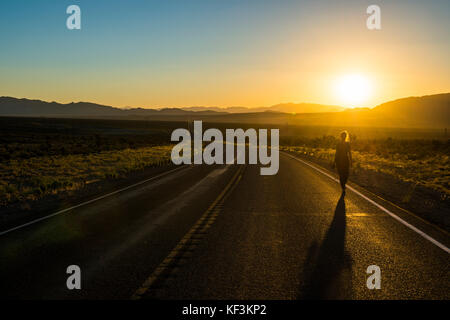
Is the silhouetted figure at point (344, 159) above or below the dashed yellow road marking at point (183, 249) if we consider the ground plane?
above

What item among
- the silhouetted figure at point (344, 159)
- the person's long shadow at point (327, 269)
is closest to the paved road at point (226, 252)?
the person's long shadow at point (327, 269)

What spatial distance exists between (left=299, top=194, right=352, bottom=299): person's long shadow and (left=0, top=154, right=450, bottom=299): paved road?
1cm

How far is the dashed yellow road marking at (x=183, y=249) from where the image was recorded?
193 inches

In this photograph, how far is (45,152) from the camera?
38531 mm

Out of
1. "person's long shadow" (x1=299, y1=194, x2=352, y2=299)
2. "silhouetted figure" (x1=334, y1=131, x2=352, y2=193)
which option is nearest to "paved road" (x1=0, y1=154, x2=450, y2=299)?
"person's long shadow" (x1=299, y1=194, x2=352, y2=299)

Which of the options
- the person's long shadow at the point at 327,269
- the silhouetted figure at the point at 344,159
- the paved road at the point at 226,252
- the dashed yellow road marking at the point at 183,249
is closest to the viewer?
the person's long shadow at the point at 327,269

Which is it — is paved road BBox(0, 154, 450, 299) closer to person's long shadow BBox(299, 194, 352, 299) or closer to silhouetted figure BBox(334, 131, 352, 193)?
person's long shadow BBox(299, 194, 352, 299)

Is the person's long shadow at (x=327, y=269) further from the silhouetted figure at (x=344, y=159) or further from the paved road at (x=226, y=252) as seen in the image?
the silhouetted figure at (x=344, y=159)

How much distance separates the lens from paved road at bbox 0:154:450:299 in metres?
4.76

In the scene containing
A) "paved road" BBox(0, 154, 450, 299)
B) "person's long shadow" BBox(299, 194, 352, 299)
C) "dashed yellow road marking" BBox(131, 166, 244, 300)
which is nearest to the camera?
"person's long shadow" BBox(299, 194, 352, 299)

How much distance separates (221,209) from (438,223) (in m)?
5.22

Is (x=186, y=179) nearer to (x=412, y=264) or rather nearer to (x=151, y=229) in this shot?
(x=151, y=229)

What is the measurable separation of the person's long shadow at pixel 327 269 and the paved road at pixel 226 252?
0.01m
